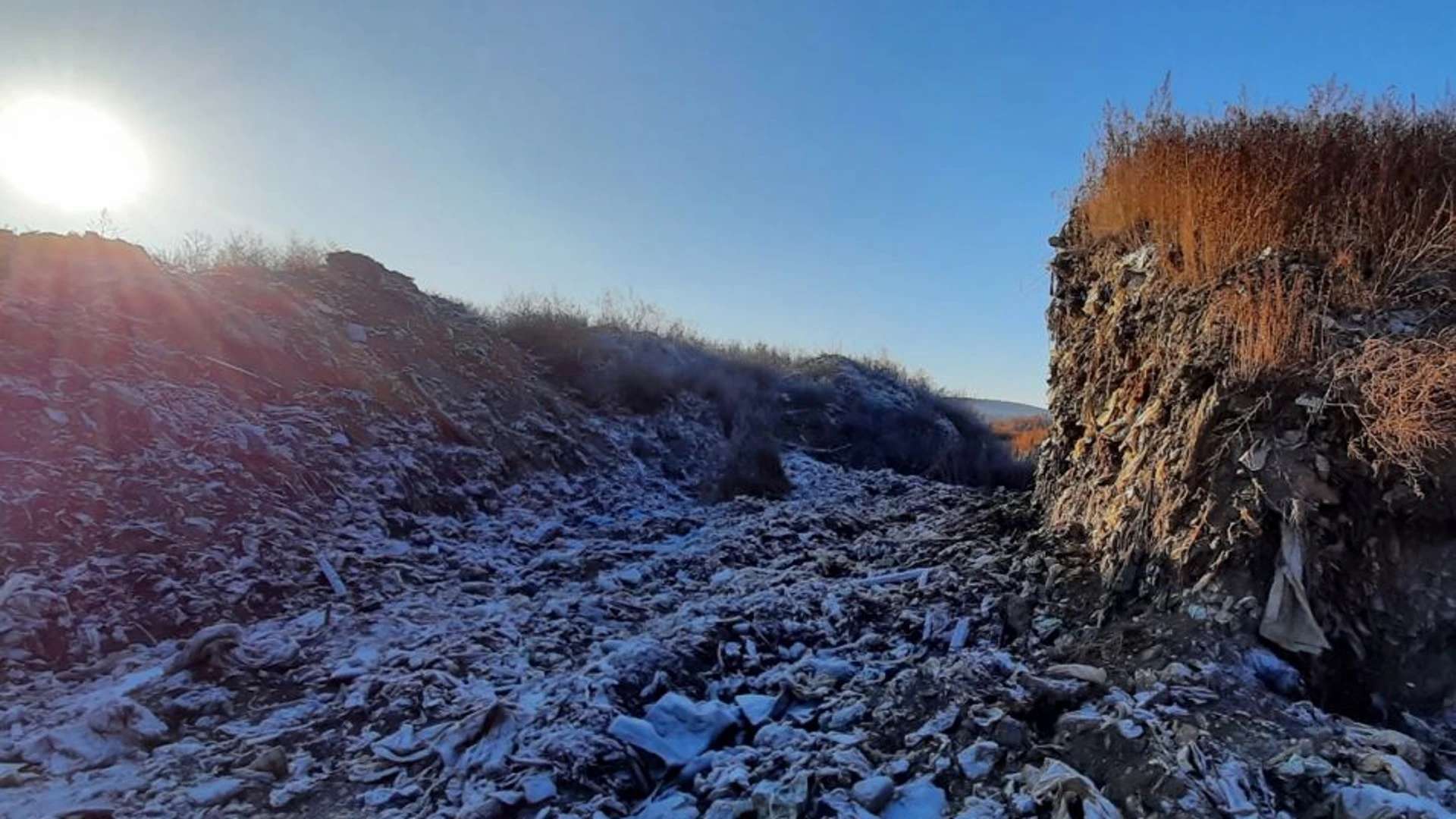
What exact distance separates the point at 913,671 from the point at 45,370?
6.73 metres

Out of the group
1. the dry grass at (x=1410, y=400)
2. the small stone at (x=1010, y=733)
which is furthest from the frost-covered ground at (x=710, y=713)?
the dry grass at (x=1410, y=400)

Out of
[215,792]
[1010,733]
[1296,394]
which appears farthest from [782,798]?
[1296,394]

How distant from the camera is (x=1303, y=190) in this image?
3.85 m

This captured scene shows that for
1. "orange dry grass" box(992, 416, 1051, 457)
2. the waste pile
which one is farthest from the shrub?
the waste pile

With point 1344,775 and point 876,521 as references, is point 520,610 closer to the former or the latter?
point 876,521

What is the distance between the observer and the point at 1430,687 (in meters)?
2.84

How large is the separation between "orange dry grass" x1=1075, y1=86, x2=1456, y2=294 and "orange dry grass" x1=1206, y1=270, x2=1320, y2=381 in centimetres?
28

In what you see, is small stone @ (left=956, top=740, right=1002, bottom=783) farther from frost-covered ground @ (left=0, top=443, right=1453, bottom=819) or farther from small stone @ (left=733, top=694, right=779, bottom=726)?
small stone @ (left=733, top=694, right=779, bottom=726)

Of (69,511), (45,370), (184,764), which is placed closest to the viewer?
(184,764)

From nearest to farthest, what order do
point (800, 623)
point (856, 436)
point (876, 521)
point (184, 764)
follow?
A: point (184, 764), point (800, 623), point (876, 521), point (856, 436)

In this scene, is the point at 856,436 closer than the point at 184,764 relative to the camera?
No

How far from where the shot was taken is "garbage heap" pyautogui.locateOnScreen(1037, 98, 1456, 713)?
2924 mm

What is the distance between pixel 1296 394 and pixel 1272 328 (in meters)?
0.30

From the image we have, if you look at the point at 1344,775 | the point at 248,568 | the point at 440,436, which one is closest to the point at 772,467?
the point at 440,436
